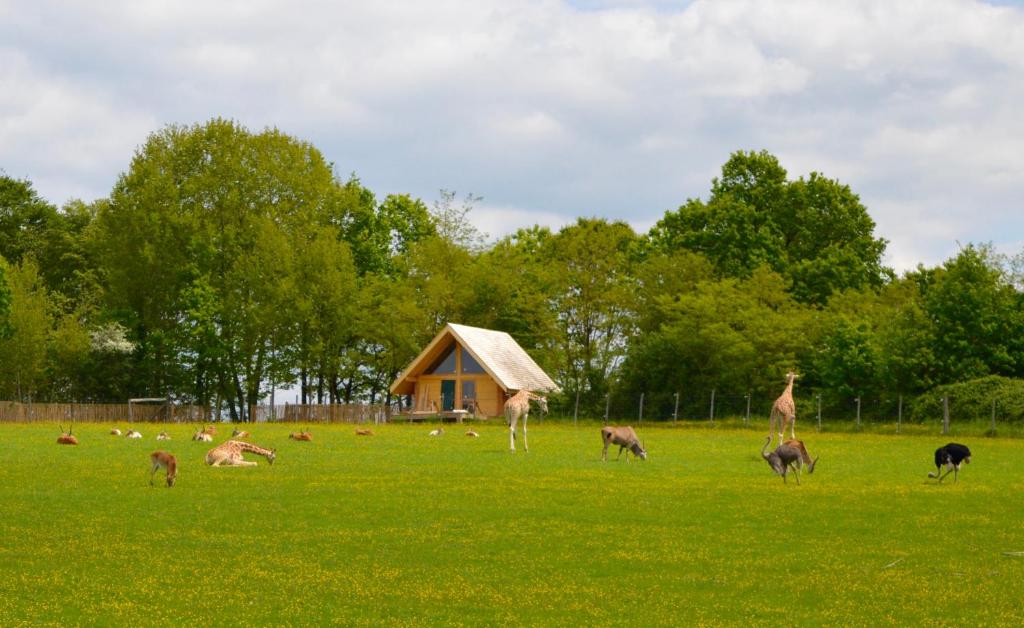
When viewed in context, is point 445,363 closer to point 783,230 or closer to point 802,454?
point 783,230

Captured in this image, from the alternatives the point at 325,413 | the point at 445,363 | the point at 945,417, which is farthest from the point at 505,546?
the point at 445,363

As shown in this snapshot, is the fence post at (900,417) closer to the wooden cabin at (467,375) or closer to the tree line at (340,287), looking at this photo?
the tree line at (340,287)

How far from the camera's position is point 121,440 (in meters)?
44.3

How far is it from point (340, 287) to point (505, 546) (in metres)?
69.1

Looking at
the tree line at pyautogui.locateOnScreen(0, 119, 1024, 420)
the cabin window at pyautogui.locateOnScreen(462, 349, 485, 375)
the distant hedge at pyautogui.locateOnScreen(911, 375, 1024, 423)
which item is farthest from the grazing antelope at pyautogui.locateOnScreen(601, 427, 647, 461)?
the cabin window at pyautogui.locateOnScreen(462, 349, 485, 375)

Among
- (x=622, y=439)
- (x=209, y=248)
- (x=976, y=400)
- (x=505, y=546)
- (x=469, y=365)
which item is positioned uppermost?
(x=209, y=248)

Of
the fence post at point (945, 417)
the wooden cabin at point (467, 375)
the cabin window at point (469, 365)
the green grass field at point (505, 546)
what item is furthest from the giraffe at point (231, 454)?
the cabin window at point (469, 365)

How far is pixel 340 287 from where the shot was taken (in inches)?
3310

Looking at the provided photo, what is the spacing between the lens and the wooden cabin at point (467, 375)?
7825 cm

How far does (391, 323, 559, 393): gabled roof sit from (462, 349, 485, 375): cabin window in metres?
1.34

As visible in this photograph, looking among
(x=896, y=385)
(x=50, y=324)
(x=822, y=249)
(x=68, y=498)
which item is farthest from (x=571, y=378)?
(x=68, y=498)

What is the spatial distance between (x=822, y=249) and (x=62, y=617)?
263ft

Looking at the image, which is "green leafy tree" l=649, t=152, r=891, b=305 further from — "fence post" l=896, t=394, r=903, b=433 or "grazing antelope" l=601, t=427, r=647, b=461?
"grazing antelope" l=601, t=427, r=647, b=461

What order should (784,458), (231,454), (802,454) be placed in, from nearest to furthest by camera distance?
A: (784,458)
(802,454)
(231,454)
